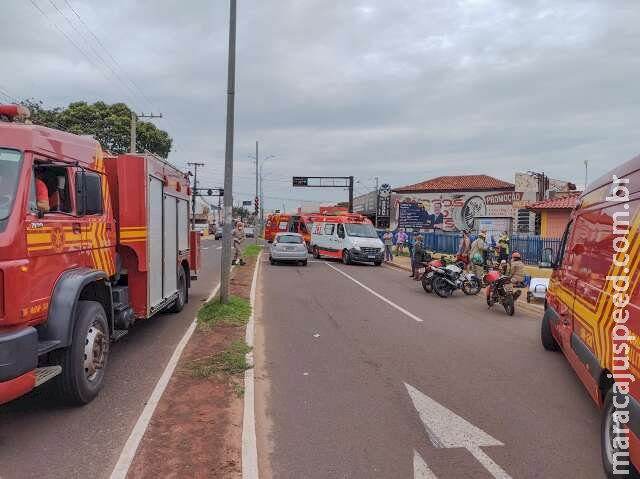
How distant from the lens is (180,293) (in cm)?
1011

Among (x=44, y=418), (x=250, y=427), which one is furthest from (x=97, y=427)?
(x=250, y=427)

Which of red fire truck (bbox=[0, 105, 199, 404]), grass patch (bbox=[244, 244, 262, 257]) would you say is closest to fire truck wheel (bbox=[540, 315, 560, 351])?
red fire truck (bbox=[0, 105, 199, 404])

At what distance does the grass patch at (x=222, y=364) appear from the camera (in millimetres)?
6008

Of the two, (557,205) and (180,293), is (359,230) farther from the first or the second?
(180,293)

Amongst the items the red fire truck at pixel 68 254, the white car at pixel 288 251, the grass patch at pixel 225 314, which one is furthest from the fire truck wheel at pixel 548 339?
the white car at pixel 288 251

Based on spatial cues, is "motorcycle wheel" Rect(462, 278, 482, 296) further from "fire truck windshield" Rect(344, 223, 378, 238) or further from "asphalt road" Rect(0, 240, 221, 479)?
"fire truck windshield" Rect(344, 223, 378, 238)

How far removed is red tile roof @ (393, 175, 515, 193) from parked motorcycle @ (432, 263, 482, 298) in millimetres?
37002

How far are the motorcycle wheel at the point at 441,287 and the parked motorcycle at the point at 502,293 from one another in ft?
6.40

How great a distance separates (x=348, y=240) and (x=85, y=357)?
19323mm

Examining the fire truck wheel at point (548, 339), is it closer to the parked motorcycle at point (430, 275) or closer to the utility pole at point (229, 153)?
the utility pole at point (229, 153)

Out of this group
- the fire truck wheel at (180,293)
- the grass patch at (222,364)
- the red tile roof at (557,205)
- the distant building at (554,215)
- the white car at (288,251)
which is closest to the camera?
the grass patch at (222,364)

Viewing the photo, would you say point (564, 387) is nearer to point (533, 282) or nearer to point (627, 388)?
point (627, 388)

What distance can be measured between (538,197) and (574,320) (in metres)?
40.0

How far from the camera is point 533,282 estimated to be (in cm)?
1291
